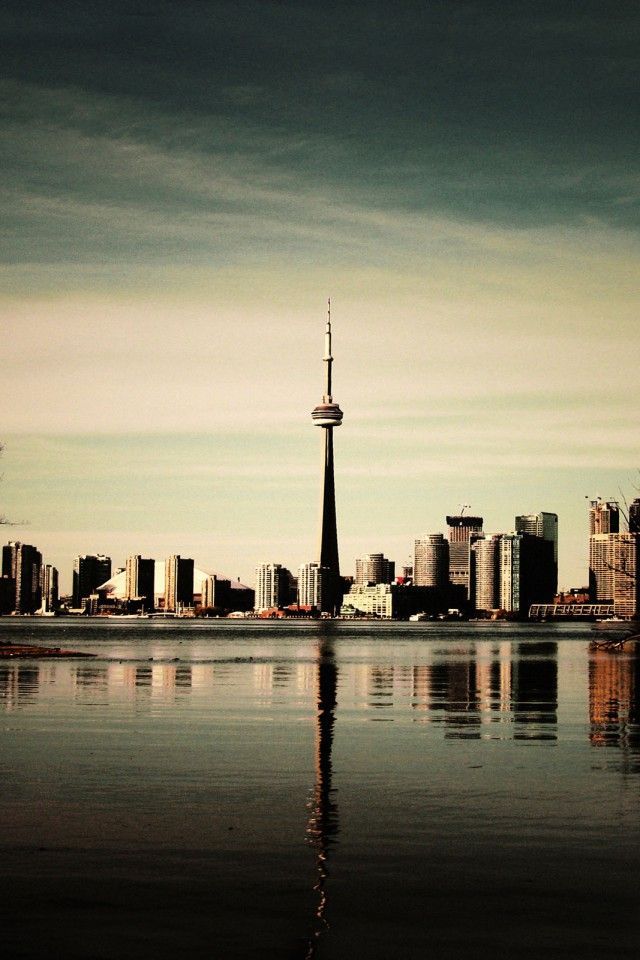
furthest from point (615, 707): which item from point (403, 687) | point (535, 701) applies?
point (403, 687)

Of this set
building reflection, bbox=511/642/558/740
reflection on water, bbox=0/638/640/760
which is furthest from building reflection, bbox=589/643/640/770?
building reflection, bbox=511/642/558/740

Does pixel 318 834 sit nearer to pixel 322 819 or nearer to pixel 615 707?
pixel 322 819

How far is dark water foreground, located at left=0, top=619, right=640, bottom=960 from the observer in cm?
1527

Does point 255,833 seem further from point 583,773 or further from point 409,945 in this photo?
point 583,773

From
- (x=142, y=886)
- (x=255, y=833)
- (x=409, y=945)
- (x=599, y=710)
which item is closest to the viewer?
(x=409, y=945)

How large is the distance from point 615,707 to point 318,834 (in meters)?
30.6

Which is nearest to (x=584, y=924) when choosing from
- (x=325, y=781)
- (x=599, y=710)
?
(x=325, y=781)

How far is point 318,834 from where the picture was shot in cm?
2130

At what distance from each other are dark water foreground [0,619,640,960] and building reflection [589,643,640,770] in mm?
295

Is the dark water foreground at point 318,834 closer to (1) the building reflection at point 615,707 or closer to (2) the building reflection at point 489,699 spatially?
(1) the building reflection at point 615,707

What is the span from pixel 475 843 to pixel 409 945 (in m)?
6.13

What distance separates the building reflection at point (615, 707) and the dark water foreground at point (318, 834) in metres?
0.30

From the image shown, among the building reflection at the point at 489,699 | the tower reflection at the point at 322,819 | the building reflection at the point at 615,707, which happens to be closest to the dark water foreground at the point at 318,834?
the tower reflection at the point at 322,819

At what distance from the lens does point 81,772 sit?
28812 millimetres
